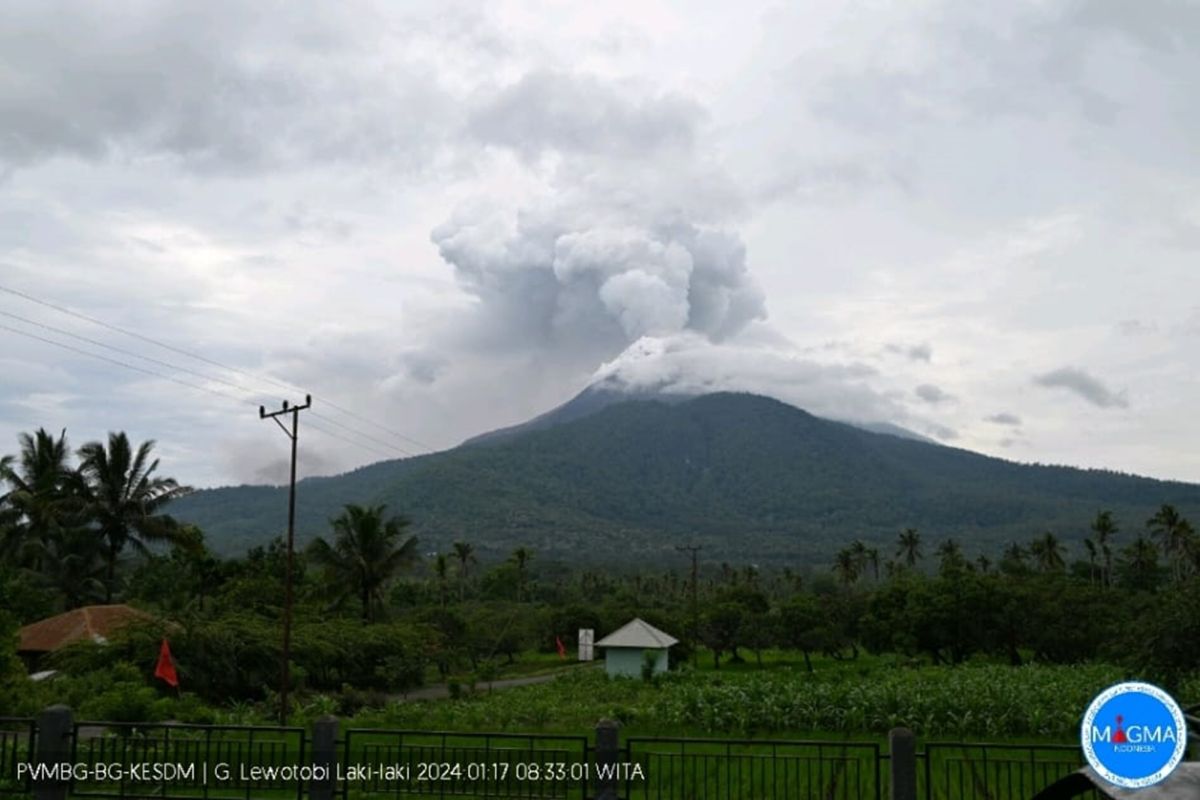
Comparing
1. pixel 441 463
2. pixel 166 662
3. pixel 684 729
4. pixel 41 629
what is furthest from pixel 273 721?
pixel 441 463

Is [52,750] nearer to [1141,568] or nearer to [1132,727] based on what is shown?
[1132,727]

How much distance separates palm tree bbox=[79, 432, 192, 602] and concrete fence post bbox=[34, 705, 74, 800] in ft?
89.6

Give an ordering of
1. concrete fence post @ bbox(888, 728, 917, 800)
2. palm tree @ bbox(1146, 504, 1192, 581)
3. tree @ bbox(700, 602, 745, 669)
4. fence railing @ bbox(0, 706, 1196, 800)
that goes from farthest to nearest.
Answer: palm tree @ bbox(1146, 504, 1192, 581) < tree @ bbox(700, 602, 745, 669) < fence railing @ bbox(0, 706, 1196, 800) < concrete fence post @ bbox(888, 728, 917, 800)

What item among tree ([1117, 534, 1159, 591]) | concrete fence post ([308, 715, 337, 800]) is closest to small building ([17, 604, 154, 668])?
concrete fence post ([308, 715, 337, 800])

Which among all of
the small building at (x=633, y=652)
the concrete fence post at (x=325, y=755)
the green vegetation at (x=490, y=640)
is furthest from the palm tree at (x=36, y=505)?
the concrete fence post at (x=325, y=755)

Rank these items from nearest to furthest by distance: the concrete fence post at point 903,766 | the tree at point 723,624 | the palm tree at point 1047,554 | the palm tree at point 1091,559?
the concrete fence post at point 903,766
the tree at point 723,624
the palm tree at point 1047,554
the palm tree at point 1091,559

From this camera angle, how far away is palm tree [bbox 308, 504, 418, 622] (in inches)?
1613

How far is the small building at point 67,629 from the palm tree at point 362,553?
32.9 ft

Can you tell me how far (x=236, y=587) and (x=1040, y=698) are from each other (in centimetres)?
2787

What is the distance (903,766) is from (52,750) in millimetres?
9560

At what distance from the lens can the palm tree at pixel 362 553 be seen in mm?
40969

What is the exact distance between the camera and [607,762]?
1119 centimetres

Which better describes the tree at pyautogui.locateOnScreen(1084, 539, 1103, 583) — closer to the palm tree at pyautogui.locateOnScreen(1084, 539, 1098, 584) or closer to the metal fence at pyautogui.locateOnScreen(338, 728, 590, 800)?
the palm tree at pyautogui.locateOnScreen(1084, 539, 1098, 584)

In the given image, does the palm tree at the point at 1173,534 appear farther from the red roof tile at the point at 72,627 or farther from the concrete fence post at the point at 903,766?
the concrete fence post at the point at 903,766
